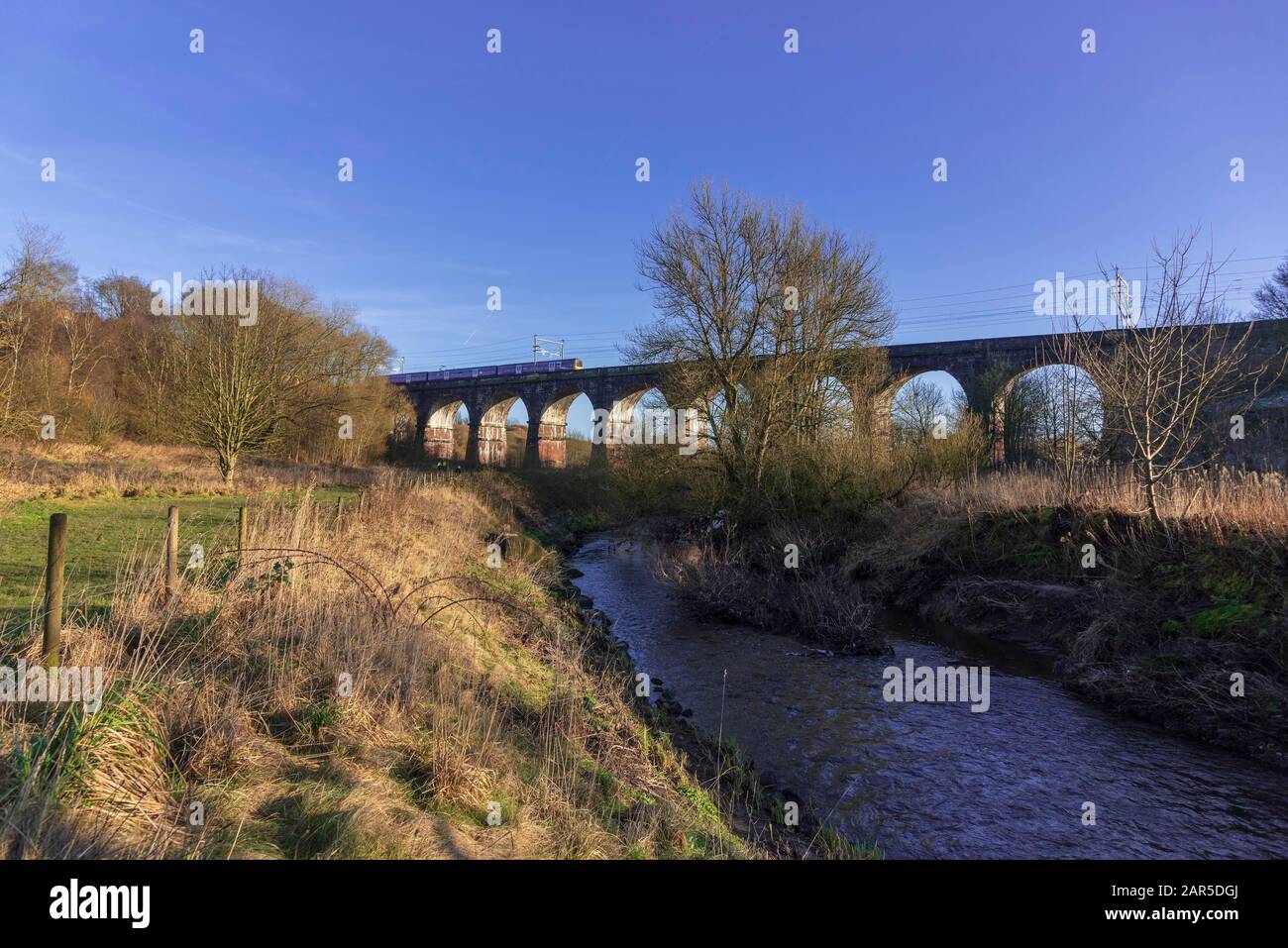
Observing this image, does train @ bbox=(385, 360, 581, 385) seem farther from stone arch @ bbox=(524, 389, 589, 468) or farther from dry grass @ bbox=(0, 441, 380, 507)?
dry grass @ bbox=(0, 441, 380, 507)

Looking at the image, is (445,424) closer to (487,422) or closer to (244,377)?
(487,422)

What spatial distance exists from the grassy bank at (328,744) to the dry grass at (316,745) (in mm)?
14

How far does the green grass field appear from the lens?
19.0 ft

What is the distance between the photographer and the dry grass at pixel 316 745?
279cm

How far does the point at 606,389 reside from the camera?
4847 centimetres

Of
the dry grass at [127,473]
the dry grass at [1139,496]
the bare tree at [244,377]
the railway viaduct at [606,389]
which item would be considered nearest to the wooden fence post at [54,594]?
the dry grass at [127,473]

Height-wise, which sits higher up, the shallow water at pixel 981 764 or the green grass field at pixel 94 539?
the green grass field at pixel 94 539

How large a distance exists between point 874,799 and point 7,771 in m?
5.53

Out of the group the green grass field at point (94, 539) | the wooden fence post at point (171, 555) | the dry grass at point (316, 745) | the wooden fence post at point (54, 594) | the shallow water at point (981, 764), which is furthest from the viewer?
the green grass field at point (94, 539)

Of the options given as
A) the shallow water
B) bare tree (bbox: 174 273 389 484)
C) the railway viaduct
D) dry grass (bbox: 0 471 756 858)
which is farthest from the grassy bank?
bare tree (bbox: 174 273 389 484)

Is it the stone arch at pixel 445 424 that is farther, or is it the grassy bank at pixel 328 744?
the stone arch at pixel 445 424

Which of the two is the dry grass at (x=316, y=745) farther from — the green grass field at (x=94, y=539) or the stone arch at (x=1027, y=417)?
the stone arch at (x=1027, y=417)
